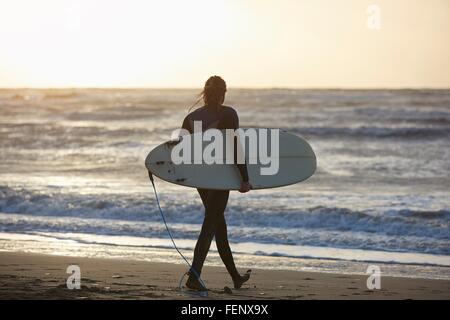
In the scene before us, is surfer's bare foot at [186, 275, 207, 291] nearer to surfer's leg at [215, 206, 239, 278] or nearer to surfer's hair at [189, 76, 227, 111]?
surfer's leg at [215, 206, 239, 278]

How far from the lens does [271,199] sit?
1367 cm

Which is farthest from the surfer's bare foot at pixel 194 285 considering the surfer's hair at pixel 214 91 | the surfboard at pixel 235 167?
the surfer's hair at pixel 214 91

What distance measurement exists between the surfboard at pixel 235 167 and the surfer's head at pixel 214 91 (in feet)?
0.93

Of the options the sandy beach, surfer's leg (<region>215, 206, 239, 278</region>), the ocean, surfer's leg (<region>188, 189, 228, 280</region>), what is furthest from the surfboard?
the ocean

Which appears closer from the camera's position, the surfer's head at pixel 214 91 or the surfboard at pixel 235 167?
the surfer's head at pixel 214 91

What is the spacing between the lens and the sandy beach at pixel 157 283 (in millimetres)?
6375

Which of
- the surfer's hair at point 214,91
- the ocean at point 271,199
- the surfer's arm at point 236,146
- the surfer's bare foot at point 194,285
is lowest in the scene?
the surfer's bare foot at point 194,285

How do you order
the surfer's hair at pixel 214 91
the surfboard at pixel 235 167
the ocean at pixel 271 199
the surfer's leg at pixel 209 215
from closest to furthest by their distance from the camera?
1. the surfer's hair at pixel 214 91
2. the surfer's leg at pixel 209 215
3. the surfboard at pixel 235 167
4. the ocean at pixel 271 199

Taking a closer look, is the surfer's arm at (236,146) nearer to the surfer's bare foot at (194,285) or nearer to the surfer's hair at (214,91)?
the surfer's hair at (214,91)

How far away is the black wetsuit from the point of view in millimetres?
6375

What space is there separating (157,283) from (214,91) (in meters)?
1.63

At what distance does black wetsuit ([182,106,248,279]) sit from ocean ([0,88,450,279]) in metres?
2.14
